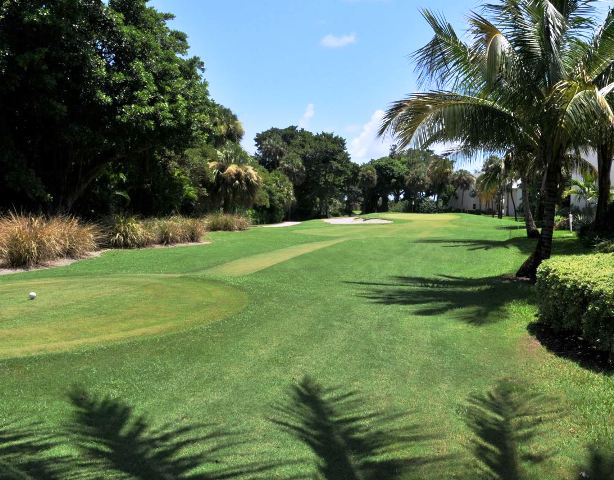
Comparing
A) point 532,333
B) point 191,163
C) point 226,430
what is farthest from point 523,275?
point 191,163

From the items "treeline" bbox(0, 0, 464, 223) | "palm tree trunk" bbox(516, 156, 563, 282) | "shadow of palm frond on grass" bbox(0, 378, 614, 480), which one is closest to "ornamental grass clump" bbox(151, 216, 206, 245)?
"treeline" bbox(0, 0, 464, 223)

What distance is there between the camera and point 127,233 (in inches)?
806

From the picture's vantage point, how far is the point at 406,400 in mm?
5031

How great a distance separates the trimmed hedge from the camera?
571cm

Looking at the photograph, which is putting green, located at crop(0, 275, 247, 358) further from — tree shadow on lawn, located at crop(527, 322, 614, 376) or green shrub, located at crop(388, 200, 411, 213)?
green shrub, located at crop(388, 200, 411, 213)

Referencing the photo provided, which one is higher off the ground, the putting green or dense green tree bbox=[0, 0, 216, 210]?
dense green tree bbox=[0, 0, 216, 210]

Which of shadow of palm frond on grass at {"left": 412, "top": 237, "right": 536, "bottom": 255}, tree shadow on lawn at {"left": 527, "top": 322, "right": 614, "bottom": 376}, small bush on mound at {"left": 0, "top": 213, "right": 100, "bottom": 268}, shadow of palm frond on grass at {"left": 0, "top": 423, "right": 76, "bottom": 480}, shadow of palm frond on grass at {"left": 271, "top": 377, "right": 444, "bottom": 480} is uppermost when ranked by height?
small bush on mound at {"left": 0, "top": 213, "right": 100, "bottom": 268}

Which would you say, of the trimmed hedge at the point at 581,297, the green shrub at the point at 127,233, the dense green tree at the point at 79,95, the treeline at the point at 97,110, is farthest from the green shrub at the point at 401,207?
the trimmed hedge at the point at 581,297

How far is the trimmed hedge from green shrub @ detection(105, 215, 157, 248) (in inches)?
647

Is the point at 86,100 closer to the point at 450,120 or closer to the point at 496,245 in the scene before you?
the point at 450,120

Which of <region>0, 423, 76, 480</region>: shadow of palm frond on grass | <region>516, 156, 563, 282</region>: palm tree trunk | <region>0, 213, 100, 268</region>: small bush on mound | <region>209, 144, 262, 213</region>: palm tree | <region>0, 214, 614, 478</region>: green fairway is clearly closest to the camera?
<region>0, 423, 76, 480</region>: shadow of palm frond on grass

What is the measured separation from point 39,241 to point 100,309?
7.93 metres

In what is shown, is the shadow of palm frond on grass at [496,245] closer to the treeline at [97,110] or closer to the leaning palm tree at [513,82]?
the treeline at [97,110]

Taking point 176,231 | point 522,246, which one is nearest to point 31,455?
point 176,231
